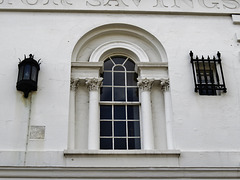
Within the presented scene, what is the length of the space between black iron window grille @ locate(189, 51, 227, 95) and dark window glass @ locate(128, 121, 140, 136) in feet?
5.71

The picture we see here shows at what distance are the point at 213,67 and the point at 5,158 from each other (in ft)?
18.8

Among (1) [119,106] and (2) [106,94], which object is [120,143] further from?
(2) [106,94]

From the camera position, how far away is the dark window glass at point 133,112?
976 centimetres

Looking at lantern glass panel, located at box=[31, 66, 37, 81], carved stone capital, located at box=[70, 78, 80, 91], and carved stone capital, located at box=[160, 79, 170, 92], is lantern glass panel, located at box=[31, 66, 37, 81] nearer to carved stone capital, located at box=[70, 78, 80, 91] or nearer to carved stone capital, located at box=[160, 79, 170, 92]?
carved stone capital, located at box=[70, 78, 80, 91]

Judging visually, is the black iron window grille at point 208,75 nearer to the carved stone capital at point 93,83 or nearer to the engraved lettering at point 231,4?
the engraved lettering at point 231,4

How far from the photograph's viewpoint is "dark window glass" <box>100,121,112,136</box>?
9491 millimetres

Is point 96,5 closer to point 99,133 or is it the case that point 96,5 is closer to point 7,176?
point 99,133

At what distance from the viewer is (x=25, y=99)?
927 centimetres

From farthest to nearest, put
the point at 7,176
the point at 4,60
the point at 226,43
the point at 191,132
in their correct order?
1. the point at 226,43
2. the point at 4,60
3. the point at 191,132
4. the point at 7,176

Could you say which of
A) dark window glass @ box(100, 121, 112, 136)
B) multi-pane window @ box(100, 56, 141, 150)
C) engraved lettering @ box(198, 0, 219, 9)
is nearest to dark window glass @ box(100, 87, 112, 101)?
multi-pane window @ box(100, 56, 141, 150)

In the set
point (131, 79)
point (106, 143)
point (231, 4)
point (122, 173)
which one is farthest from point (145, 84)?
point (231, 4)

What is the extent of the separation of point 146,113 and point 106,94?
4.05 feet

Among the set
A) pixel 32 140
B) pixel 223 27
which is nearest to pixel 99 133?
pixel 32 140

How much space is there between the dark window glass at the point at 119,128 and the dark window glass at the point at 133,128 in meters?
0.14
